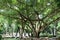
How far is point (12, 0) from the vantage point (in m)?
8.14

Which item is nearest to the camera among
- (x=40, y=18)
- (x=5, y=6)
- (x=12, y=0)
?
Answer: (x=12, y=0)

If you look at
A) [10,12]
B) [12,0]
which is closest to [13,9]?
[10,12]

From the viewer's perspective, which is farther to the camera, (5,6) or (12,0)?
(5,6)

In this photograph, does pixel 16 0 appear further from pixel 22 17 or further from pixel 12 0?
pixel 22 17

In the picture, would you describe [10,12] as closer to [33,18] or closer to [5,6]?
[5,6]

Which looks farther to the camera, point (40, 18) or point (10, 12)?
point (40, 18)

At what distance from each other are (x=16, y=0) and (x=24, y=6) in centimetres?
85

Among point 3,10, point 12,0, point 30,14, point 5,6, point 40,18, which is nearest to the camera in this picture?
point 12,0

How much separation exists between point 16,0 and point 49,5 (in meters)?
1.99

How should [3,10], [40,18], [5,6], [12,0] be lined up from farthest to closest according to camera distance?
[40,18], [3,10], [5,6], [12,0]

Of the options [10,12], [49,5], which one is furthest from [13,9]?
[49,5]

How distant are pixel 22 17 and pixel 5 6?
7.54ft

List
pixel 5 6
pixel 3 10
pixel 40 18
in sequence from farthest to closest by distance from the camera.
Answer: pixel 40 18
pixel 3 10
pixel 5 6

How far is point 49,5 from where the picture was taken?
363 inches
